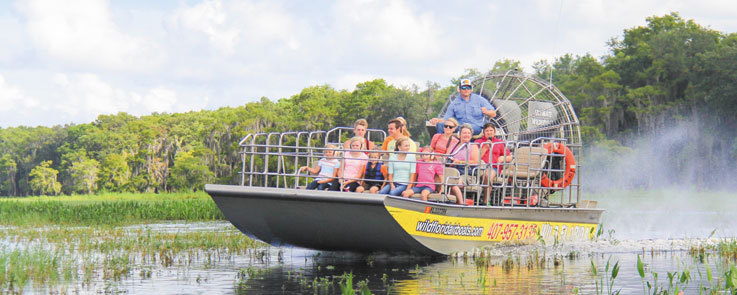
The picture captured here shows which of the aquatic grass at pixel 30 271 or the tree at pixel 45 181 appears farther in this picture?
the tree at pixel 45 181

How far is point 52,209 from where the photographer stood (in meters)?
32.6

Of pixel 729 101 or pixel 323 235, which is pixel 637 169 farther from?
pixel 323 235

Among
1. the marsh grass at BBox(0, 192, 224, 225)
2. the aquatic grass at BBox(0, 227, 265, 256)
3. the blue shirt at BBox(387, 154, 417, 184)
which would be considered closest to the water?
the aquatic grass at BBox(0, 227, 265, 256)

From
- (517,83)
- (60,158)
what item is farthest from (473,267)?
(60,158)

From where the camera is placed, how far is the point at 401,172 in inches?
529

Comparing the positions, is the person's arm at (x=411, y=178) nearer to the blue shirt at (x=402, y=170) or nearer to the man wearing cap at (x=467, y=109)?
the blue shirt at (x=402, y=170)

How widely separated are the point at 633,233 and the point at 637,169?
36.5 metres

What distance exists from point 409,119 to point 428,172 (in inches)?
2055

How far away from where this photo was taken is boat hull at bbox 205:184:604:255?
503 inches

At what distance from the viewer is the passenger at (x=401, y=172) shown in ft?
43.9

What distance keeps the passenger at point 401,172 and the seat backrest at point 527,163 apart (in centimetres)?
185

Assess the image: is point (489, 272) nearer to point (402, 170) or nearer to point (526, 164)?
point (402, 170)

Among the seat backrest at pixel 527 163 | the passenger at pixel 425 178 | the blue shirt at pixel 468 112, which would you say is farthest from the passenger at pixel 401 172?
the blue shirt at pixel 468 112

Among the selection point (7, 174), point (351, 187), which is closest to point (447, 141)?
point (351, 187)
